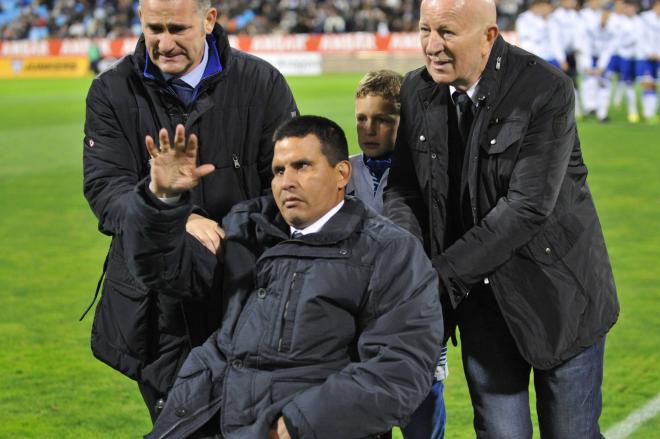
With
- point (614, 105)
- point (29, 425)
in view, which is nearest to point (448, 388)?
point (29, 425)

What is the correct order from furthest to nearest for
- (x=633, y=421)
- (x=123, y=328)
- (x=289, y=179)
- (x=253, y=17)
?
1. (x=253, y=17)
2. (x=633, y=421)
3. (x=123, y=328)
4. (x=289, y=179)

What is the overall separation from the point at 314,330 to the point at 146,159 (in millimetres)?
1105

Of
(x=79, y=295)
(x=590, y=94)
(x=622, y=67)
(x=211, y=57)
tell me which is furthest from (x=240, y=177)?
(x=622, y=67)

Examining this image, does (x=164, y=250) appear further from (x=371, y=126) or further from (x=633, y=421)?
(x=633, y=421)

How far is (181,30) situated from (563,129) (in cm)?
139

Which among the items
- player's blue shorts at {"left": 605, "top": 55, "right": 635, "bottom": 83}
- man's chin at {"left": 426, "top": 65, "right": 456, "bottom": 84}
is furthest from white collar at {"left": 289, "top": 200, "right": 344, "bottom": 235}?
player's blue shorts at {"left": 605, "top": 55, "right": 635, "bottom": 83}

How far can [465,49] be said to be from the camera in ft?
12.3

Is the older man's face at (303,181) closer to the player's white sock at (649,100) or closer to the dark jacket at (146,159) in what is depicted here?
the dark jacket at (146,159)

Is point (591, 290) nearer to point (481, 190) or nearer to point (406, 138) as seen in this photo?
point (481, 190)

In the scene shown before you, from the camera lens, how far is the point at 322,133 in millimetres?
3695

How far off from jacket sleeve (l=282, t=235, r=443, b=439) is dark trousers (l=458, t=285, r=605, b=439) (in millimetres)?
561

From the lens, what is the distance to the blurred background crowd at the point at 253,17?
1596 inches

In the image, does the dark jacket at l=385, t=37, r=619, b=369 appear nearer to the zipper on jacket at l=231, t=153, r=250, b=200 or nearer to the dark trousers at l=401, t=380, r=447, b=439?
the zipper on jacket at l=231, t=153, r=250, b=200

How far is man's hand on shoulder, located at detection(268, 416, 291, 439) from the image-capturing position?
3434 mm
